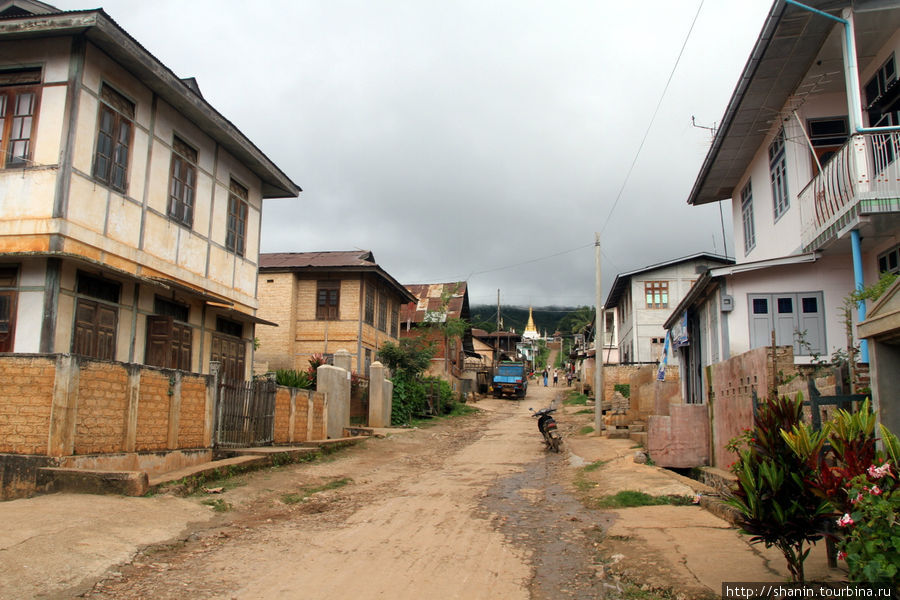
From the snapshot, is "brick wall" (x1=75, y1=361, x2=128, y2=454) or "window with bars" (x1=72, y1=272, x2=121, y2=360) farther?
"window with bars" (x1=72, y1=272, x2=121, y2=360)

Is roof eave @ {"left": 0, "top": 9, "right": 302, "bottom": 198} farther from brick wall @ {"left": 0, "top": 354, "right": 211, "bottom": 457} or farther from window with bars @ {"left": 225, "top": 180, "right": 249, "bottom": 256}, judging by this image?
brick wall @ {"left": 0, "top": 354, "right": 211, "bottom": 457}

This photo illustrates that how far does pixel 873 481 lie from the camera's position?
13.0 feet

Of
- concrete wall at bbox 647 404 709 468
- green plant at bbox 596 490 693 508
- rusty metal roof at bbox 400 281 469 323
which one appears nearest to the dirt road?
green plant at bbox 596 490 693 508

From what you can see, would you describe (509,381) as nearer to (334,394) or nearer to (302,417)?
(334,394)

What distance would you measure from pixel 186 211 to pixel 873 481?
47.8 feet

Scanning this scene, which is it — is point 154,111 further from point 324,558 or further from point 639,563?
point 639,563

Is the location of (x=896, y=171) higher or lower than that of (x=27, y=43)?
lower

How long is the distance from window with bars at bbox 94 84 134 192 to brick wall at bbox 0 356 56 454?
4591mm

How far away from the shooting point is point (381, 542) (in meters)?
7.52

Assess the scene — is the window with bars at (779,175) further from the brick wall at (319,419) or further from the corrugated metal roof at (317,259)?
the corrugated metal roof at (317,259)

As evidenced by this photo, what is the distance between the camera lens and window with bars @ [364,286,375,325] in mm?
28406

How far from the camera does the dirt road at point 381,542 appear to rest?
5.81 metres

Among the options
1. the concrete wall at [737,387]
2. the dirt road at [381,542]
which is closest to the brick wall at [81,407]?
the dirt road at [381,542]

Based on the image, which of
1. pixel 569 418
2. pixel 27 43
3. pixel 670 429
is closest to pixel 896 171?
pixel 670 429
